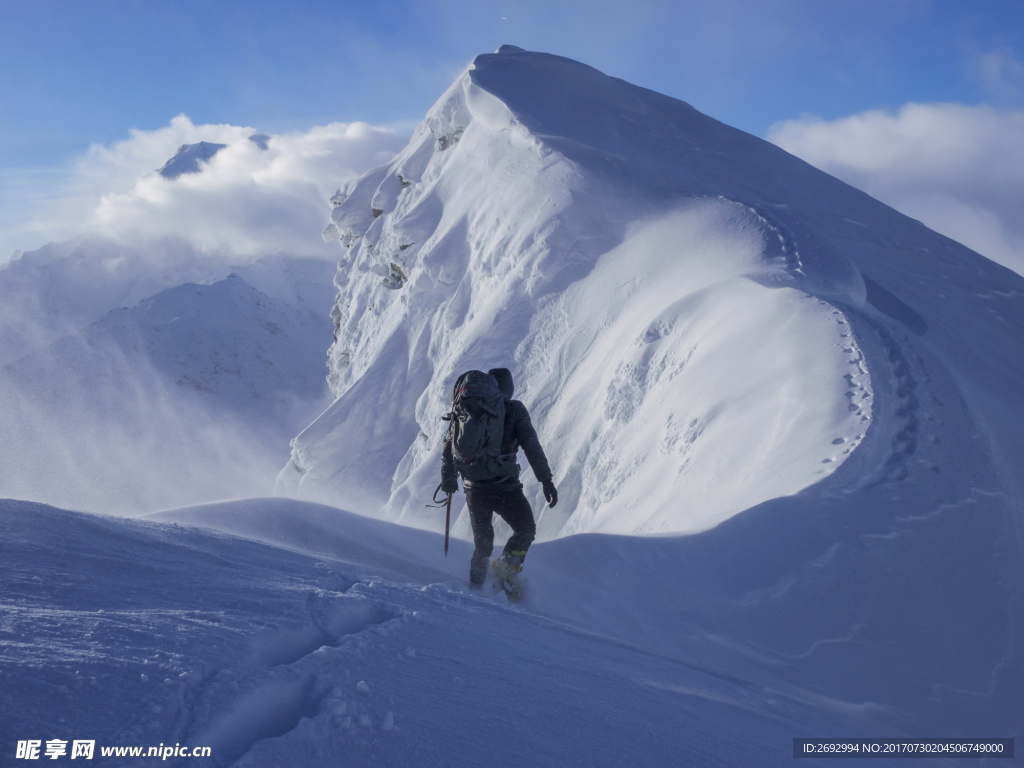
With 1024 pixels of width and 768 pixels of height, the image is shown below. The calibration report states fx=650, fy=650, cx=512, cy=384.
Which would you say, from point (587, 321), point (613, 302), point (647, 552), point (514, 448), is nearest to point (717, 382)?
point (647, 552)

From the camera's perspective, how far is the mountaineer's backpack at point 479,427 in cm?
423

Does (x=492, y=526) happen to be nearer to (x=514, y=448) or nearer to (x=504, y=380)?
(x=514, y=448)

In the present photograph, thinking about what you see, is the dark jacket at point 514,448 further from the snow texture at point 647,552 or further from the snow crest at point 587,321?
the snow crest at point 587,321

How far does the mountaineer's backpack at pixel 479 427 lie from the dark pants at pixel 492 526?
162 millimetres

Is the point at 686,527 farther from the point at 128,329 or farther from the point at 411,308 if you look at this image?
the point at 128,329

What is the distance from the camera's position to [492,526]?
14.5 feet

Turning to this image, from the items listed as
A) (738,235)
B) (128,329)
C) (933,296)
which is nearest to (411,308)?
(738,235)

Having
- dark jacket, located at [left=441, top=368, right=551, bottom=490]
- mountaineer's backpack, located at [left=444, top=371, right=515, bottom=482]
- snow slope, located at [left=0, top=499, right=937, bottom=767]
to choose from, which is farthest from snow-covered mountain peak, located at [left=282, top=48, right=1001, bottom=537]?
snow slope, located at [left=0, top=499, right=937, bottom=767]

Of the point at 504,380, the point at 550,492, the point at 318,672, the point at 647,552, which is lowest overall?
the point at 318,672

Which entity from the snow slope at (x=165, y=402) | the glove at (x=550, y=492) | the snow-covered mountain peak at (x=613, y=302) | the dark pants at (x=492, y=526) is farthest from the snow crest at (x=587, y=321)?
the snow slope at (x=165, y=402)

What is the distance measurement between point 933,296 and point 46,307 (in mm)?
110124

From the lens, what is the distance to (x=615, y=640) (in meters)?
3.31

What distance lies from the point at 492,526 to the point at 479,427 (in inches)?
27.9

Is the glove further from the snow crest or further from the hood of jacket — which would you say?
the snow crest
